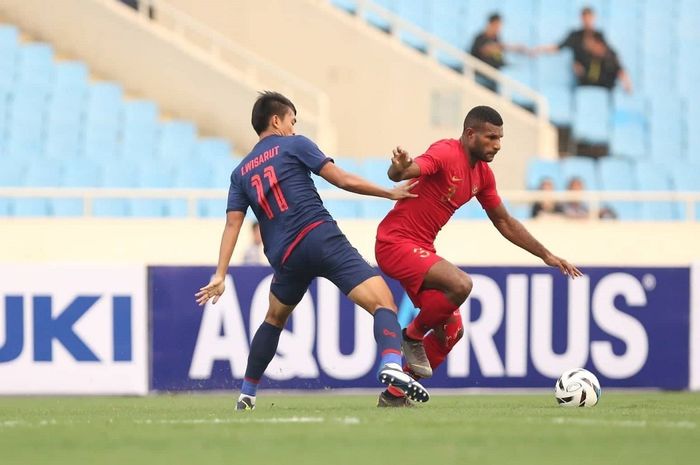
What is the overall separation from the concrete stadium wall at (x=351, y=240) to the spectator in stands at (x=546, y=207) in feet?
1.16

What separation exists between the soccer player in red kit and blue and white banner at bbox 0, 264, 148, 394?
422 centimetres

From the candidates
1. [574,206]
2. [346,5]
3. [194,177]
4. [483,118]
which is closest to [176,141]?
[194,177]

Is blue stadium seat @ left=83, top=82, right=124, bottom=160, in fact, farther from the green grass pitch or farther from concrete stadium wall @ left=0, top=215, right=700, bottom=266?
the green grass pitch

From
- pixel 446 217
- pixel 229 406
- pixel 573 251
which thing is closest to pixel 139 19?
pixel 573 251

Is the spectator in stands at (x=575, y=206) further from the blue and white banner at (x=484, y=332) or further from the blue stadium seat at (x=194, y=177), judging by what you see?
the blue stadium seat at (x=194, y=177)

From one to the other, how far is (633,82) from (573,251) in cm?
498

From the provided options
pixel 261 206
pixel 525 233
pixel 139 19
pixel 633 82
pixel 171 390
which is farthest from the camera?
pixel 633 82

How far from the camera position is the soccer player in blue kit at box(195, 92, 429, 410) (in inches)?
341

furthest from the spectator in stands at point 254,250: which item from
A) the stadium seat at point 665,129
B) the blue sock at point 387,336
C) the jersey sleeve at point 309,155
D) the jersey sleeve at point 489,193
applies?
the stadium seat at point 665,129

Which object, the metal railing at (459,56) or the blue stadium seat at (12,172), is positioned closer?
the blue stadium seat at (12,172)

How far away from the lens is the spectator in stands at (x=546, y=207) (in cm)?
1664

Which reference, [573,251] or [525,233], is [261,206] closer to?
[525,233]

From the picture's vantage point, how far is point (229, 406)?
10742 millimetres

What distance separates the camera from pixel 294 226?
8.77 m
